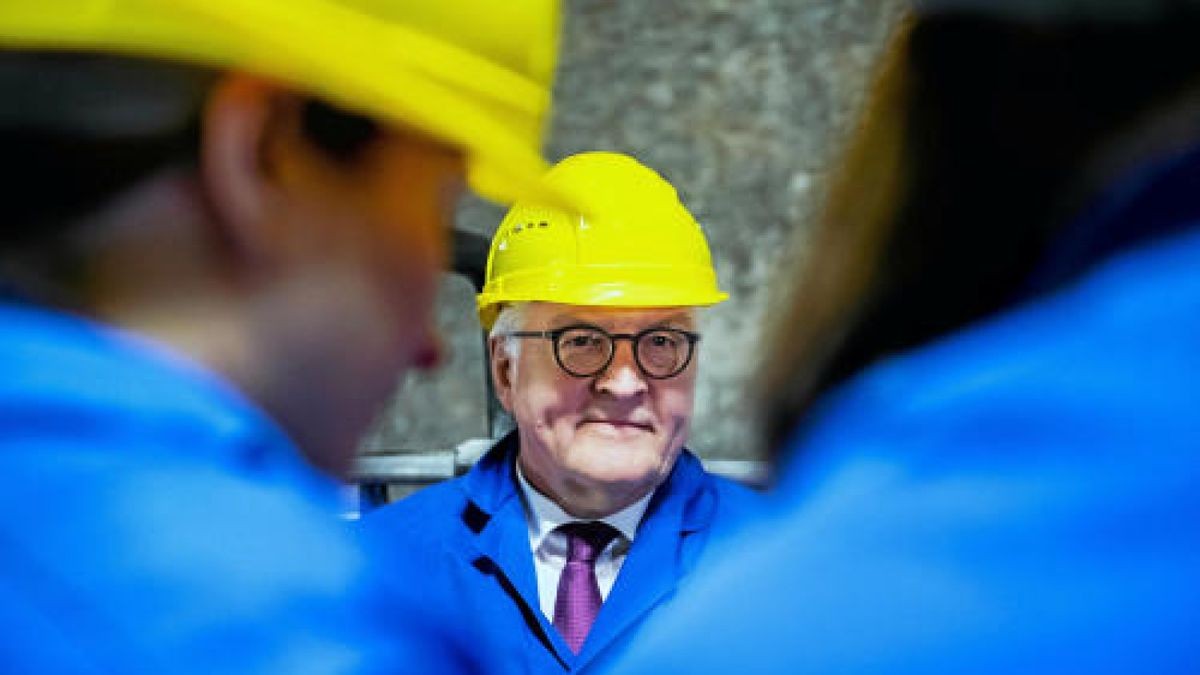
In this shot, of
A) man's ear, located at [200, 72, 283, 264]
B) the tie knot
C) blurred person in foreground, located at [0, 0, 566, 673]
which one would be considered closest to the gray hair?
the tie knot

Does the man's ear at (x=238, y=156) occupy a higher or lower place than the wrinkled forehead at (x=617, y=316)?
lower

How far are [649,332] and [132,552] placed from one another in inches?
65.5

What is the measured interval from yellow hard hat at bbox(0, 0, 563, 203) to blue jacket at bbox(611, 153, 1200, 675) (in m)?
0.30

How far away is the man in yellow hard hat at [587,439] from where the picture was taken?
2098 mm

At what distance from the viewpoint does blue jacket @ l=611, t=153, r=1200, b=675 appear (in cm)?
59

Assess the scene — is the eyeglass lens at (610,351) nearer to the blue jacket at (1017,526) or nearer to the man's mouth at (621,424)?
the man's mouth at (621,424)

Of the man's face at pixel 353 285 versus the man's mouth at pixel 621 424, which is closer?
the man's face at pixel 353 285

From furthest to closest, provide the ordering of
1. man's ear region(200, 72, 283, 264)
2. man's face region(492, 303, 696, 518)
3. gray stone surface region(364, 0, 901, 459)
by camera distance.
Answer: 1. gray stone surface region(364, 0, 901, 459)
2. man's face region(492, 303, 696, 518)
3. man's ear region(200, 72, 283, 264)

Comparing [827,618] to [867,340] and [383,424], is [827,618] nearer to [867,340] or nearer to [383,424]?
[867,340]

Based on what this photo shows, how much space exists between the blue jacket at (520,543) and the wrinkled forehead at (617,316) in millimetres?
244

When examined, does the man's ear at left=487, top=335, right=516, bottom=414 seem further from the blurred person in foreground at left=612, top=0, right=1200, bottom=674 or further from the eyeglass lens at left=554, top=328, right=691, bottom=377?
the blurred person in foreground at left=612, top=0, right=1200, bottom=674

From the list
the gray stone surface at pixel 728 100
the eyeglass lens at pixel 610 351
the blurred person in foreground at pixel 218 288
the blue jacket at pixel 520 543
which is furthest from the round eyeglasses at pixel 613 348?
the gray stone surface at pixel 728 100

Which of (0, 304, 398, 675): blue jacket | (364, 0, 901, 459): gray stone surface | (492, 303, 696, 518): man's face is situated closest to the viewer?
(0, 304, 398, 675): blue jacket

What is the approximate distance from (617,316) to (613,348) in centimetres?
6
